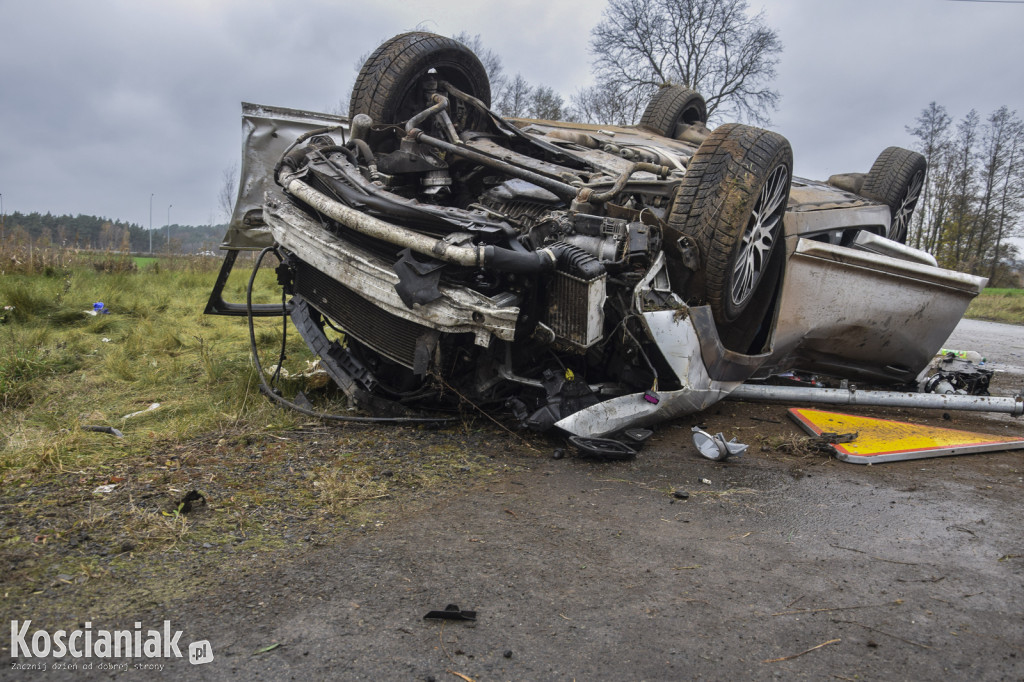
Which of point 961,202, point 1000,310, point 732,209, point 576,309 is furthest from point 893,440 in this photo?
point 961,202

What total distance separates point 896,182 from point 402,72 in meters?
4.43

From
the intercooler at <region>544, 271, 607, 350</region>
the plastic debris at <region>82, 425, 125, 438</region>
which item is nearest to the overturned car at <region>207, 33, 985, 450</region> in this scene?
the intercooler at <region>544, 271, 607, 350</region>

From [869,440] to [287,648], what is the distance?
343 cm

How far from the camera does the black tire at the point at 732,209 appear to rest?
12.2 ft

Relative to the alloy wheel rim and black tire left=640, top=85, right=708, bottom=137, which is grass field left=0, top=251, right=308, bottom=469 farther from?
black tire left=640, top=85, right=708, bottom=137

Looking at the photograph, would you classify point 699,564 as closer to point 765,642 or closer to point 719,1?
point 765,642

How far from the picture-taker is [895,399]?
4746mm

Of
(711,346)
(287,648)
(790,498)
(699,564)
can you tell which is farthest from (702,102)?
(287,648)

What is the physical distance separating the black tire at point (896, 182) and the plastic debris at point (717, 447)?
11.8 ft

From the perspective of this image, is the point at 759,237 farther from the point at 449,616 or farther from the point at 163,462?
the point at 163,462

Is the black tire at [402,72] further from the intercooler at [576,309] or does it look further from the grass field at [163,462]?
the intercooler at [576,309]

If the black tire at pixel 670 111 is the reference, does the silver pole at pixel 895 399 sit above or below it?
below

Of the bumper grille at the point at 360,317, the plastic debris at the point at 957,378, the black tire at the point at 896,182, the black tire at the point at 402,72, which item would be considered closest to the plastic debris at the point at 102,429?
the bumper grille at the point at 360,317

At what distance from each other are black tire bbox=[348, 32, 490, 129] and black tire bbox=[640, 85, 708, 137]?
104 inches
